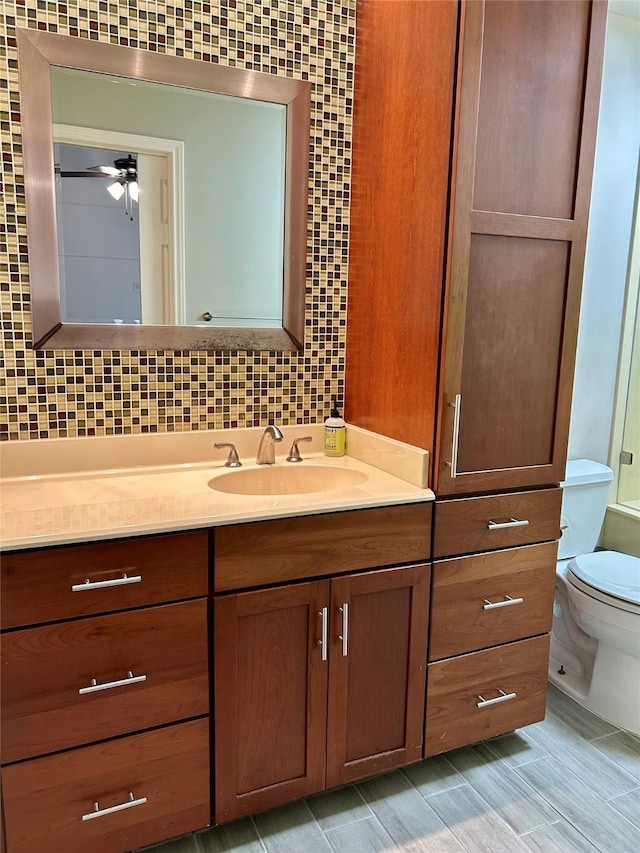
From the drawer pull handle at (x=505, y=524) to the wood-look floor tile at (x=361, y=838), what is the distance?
81 cm

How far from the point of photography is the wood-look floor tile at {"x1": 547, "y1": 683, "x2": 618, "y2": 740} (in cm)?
198

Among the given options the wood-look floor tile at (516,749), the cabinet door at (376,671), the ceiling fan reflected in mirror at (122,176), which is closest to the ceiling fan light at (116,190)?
the ceiling fan reflected in mirror at (122,176)

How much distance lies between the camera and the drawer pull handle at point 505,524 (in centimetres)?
170

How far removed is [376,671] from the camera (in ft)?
5.32

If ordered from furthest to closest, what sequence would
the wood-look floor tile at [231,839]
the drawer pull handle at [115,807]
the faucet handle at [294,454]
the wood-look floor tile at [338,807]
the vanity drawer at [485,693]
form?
the faucet handle at [294,454] → the vanity drawer at [485,693] → the wood-look floor tile at [338,807] → the wood-look floor tile at [231,839] → the drawer pull handle at [115,807]

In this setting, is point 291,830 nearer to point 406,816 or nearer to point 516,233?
point 406,816

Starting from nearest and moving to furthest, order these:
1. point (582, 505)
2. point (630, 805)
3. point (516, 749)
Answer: point (630, 805), point (516, 749), point (582, 505)

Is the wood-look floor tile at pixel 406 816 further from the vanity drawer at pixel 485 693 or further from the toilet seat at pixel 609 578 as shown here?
the toilet seat at pixel 609 578

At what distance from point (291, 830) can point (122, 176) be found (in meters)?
1.73

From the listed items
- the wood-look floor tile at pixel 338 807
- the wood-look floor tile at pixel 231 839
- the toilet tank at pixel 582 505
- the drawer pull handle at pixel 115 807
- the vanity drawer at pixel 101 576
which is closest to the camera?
the vanity drawer at pixel 101 576

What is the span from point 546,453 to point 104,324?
4.16 ft

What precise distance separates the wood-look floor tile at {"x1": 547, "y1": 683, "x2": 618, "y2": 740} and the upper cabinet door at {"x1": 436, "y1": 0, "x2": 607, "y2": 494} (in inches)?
34.0

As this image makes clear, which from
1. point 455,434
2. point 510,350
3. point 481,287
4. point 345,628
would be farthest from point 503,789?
point 481,287

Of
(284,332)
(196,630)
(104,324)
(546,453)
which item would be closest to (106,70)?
(104,324)
